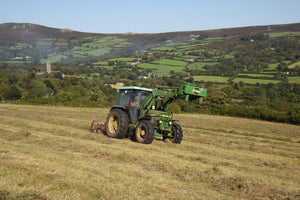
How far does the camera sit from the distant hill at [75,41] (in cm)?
10894

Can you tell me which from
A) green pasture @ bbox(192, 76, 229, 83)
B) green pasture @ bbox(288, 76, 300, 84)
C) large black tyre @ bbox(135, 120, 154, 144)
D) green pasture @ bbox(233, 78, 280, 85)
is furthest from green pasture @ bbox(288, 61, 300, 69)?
large black tyre @ bbox(135, 120, 154, 144)

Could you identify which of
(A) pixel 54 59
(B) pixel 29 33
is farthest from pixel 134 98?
(B) pixel 29 33

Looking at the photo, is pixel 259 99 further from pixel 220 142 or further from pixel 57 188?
pixel 57 188

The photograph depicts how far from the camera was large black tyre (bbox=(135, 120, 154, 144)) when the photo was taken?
464 inches

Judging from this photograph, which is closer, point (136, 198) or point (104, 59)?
point (136, 198)

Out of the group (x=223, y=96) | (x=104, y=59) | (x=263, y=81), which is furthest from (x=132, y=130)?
(x=104, y=59)

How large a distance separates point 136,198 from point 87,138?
7439mm

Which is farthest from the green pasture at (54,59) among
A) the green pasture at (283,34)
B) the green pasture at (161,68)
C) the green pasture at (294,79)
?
the green pasture at (283,34)

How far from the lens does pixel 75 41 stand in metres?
133

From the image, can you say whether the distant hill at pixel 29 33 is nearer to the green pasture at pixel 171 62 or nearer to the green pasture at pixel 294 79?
the green pasture at pixel 171 62

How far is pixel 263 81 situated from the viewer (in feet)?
206

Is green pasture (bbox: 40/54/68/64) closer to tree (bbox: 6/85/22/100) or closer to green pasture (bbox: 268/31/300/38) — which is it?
tree (bbox: 6/85/22/100)

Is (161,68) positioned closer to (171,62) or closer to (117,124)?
(171,62)

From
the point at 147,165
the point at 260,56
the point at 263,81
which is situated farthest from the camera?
the point at 260,56
